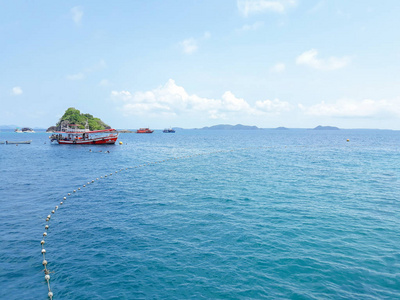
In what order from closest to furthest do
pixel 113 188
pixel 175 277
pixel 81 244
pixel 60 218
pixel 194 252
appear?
pixel 175 277, pixel 194 252, pixel 81 244, pixel 60 218, pixel 113 188

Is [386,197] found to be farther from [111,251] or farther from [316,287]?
[111,251]

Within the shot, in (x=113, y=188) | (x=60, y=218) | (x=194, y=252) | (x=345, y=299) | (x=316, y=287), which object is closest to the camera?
(x=345, y=299)

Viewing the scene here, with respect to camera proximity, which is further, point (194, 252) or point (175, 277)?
point (194, 252)

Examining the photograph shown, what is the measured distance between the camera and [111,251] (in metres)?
17.0

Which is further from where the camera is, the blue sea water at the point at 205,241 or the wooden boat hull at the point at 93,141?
the wooden boat hull at the point at 93,141

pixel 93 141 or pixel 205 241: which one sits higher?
pixel 93 141

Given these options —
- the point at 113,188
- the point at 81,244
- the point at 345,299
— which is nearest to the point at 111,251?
the point at 81,244

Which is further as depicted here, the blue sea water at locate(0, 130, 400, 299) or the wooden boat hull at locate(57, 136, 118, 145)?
the wooden boat hull at locate(57, 136, 118, 145)

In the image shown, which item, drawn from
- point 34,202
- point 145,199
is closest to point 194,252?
point 145,199

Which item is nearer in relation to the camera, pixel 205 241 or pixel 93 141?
pixel 205 241

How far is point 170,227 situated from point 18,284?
10187 millimetres

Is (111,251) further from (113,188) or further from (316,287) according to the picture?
(113,188)

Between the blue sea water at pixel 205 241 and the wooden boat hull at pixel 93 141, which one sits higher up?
the wooden boat hull at pixel 93 141

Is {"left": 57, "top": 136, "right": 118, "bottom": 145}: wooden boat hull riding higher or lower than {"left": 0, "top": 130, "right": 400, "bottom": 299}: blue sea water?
higher
